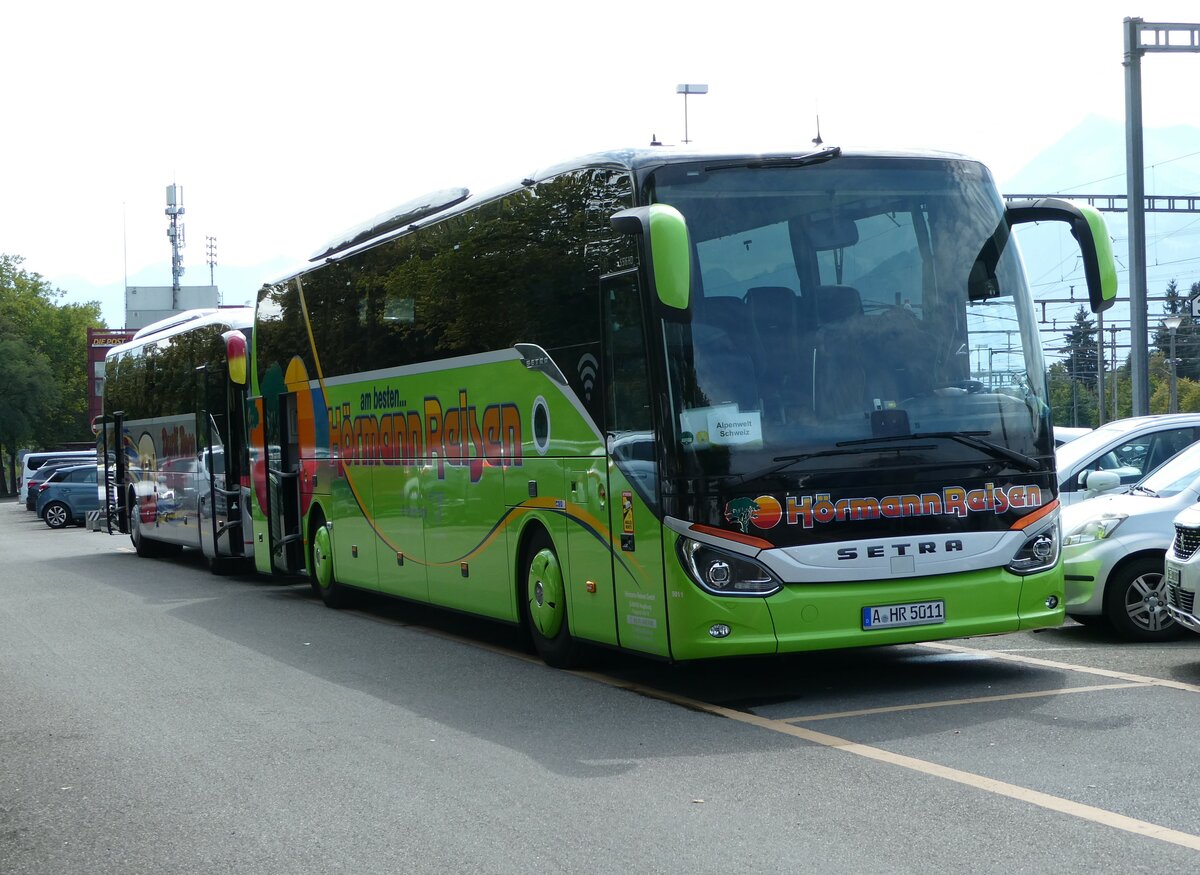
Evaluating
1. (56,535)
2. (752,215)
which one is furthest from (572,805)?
(56,535)

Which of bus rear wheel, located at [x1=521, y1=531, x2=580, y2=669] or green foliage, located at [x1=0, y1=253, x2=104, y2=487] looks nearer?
bus rear wheel, located at [x1=521, y1=531, x2=580, y2=669]

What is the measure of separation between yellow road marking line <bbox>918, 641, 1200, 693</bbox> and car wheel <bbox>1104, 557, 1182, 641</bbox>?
1.04 meters

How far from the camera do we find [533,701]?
9805 millimetres

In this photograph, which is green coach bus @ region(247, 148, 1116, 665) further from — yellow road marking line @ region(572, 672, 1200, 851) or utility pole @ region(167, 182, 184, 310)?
utility pole @ region(167, 182, 184, 310)

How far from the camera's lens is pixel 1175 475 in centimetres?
1191

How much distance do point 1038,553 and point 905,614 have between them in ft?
3.43

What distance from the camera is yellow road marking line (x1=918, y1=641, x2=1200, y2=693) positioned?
934 cm

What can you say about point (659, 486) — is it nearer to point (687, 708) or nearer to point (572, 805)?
point (687, 708)

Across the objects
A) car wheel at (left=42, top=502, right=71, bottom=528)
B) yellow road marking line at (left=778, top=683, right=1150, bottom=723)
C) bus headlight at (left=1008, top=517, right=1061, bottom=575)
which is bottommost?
car wheel at (left=42, top=502, right=71, bottom=528)

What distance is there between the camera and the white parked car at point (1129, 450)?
13.7 metres

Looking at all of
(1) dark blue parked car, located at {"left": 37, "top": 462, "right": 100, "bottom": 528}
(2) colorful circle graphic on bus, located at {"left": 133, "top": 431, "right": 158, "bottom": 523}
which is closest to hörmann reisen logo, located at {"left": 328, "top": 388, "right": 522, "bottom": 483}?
(2) colorful circle graphic on bus, located at {"left": 133, "top": 431, "right": 158, "bottom": 523}

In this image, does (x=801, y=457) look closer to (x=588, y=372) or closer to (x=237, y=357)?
(x=588, y=372)

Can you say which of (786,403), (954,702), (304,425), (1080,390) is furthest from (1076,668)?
(1080,390)

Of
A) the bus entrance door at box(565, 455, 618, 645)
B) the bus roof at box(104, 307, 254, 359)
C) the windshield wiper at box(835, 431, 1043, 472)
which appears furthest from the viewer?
the bus roof at box(104, 307, 254, 359)
